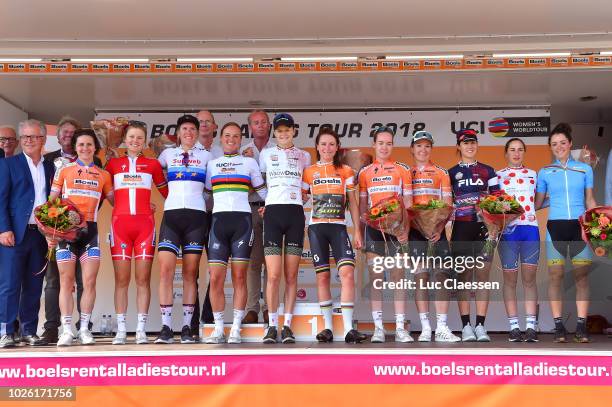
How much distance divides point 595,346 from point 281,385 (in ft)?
7.22

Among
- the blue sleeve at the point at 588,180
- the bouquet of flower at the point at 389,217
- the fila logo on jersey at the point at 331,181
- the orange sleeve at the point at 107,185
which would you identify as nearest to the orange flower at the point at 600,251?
the blue sleeve at the point at 588,180

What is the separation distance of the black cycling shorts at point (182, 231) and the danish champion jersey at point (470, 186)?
205cm

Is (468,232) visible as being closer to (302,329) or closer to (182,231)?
(302,329)

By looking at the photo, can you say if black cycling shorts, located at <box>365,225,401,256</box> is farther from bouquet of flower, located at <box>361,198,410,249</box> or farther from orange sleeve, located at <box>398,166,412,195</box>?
orange sleeve, located at <box>398,166,412,195</box>

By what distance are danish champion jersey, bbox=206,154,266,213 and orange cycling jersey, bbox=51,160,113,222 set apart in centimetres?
84

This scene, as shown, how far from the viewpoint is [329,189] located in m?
5.44

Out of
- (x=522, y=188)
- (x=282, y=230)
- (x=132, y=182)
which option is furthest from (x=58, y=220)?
(x=522, y=188)

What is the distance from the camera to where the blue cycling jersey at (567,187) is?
5586mm

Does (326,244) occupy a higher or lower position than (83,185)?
lower

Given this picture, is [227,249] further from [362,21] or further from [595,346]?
[595,346]

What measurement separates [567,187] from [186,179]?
3.02 meters

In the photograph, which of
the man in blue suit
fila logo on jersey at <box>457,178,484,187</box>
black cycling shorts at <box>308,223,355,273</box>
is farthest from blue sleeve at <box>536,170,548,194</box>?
the man in blue suit

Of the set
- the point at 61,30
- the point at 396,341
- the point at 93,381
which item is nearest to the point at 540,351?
the point at 396,341

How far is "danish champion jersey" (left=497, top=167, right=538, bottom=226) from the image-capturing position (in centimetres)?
557
